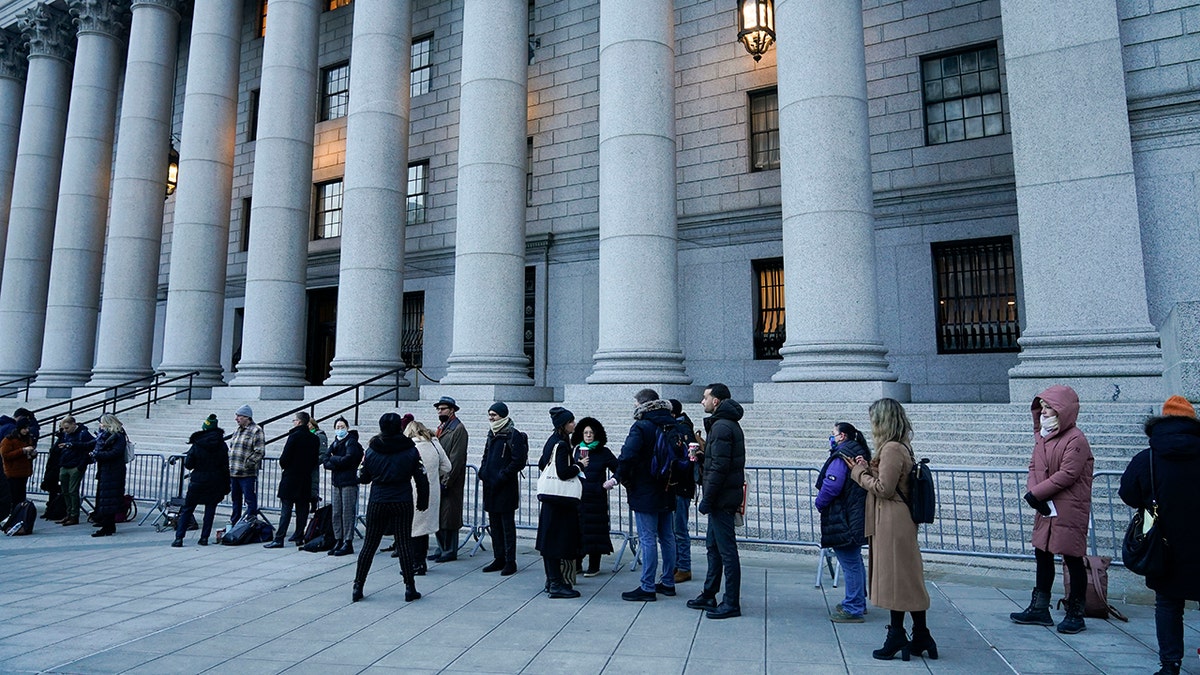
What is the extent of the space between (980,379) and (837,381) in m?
6.25

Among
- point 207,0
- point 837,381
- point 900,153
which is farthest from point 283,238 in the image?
point 900,153

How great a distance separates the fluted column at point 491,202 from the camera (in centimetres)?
1623

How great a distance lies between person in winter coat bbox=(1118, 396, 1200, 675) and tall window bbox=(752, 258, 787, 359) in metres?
13.7

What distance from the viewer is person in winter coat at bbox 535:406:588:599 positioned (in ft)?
23.8

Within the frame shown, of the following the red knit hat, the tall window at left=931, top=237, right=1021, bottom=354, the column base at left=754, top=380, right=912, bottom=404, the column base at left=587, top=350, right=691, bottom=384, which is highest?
the tall window at left=931, top=237, right=1021, bottom=354

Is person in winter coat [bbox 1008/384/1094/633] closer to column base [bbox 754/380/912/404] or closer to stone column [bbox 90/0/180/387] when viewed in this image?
column base [bbox 754/380/912/404]

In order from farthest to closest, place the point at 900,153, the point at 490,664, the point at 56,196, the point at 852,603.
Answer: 1. the point at 56,196
2. the point at 900,153
3. the point at 852,603
4. the point at 490,664

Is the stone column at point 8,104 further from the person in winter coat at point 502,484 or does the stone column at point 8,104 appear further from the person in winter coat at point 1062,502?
the person in winter coat at point 1062,502

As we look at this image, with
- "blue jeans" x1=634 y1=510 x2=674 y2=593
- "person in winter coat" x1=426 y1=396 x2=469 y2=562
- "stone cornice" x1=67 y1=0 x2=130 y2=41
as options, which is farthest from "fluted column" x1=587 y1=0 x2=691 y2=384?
"stone cornice" x1=67 y1=0 x2=130 y2=41

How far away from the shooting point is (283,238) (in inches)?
767

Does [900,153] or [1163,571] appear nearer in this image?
[1163,571]

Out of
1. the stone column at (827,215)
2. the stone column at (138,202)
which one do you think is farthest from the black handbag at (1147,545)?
the stone column at (138,202)

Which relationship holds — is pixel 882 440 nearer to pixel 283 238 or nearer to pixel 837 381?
pixel 837 381

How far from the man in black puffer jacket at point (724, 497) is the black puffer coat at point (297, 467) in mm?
6301
